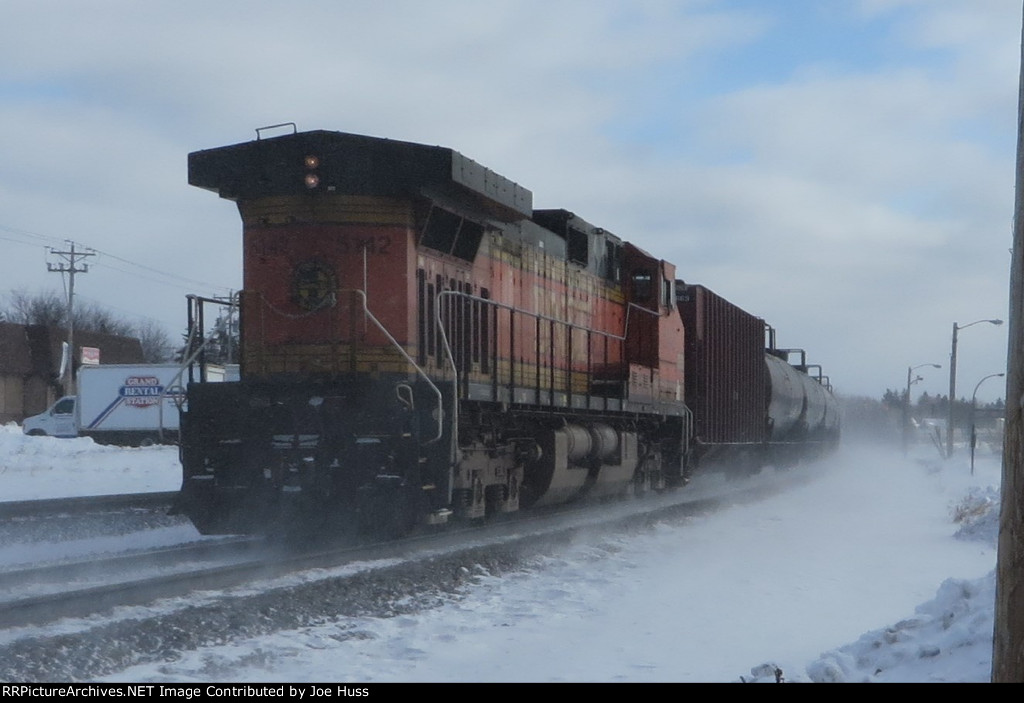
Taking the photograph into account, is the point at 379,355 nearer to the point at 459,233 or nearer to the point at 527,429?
the point at 459,233

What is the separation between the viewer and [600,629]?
7184 mm

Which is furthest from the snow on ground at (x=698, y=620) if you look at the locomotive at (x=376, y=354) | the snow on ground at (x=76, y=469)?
the snow on ground at (x=76, y=469)

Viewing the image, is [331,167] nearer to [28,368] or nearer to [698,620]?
[698,620]

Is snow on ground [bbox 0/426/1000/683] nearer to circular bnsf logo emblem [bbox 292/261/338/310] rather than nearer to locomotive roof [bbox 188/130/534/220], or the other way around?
circular bnsf logo emblem [bbox 292/261/338/310]

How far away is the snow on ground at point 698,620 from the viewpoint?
546cm

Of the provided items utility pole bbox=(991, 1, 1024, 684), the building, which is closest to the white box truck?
the building

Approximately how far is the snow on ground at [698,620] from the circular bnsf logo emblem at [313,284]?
126 inches

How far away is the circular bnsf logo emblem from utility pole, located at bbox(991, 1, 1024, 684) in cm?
749

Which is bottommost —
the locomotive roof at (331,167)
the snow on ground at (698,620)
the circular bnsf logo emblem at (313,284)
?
the snow on ground at (698,620)

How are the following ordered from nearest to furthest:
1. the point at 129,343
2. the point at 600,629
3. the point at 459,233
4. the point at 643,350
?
the point at 600,629
the point at 459,233
the point at 643,350
the point at 129,343

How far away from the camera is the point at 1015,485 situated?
3562 mm

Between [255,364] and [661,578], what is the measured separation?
14.1 feet

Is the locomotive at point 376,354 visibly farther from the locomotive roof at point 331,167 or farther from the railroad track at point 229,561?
the railroad track at point 229,561
